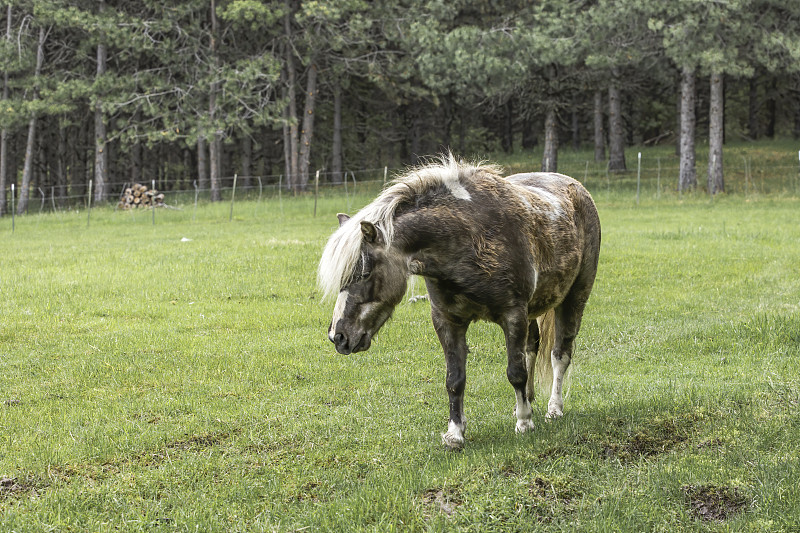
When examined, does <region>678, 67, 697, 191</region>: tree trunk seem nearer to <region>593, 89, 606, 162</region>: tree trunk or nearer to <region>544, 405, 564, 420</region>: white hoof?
<region>593, 89, 606, 162</region>: tree trunk

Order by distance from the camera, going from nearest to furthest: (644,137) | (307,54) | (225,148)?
(307,54)
(225,148)
(644,137)

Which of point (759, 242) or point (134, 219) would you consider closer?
point (759, 242)

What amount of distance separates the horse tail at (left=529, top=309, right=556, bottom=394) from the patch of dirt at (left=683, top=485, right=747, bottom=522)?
2.19m

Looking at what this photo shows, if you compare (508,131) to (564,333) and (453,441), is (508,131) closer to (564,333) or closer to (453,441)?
(564,333)

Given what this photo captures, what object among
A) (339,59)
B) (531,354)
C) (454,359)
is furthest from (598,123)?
(454,359)

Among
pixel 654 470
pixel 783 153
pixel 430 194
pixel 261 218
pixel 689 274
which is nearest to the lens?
pixel 654 470

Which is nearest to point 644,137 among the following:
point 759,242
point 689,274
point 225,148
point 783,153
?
point 783,153

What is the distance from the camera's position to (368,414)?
6566 millimetres

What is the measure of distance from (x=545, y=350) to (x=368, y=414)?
161 centimetres

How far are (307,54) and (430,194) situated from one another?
3082cm

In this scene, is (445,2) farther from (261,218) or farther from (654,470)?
(654,470)

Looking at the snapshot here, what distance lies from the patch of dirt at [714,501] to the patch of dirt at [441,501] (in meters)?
1.30

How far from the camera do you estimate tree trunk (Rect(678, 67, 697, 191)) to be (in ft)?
92.3

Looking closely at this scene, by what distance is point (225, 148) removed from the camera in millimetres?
46469
